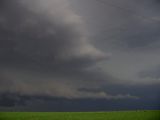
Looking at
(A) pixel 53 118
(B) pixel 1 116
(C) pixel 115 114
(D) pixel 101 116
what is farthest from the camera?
(C) pixel 115 114

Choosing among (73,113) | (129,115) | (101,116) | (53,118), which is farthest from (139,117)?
(53,118)

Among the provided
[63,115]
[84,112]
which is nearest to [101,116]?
[84,112]

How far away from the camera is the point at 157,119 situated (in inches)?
323

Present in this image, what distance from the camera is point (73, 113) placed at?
7570 millimetres

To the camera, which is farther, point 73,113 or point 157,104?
point 157,104

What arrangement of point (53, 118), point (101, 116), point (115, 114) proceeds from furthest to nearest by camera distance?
1. point (115, 114)
2. point (101, 116)
3. point (53, 118)

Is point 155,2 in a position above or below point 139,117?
above

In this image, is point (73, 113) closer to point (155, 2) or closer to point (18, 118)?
point (18, 118)

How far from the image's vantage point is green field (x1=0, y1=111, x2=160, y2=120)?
22.1ft

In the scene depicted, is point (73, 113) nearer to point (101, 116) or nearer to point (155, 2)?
point (101, 116)

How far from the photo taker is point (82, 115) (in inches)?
291

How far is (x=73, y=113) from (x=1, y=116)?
1743 millimetres

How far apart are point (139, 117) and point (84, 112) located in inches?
53.5

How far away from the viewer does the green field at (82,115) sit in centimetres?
673
